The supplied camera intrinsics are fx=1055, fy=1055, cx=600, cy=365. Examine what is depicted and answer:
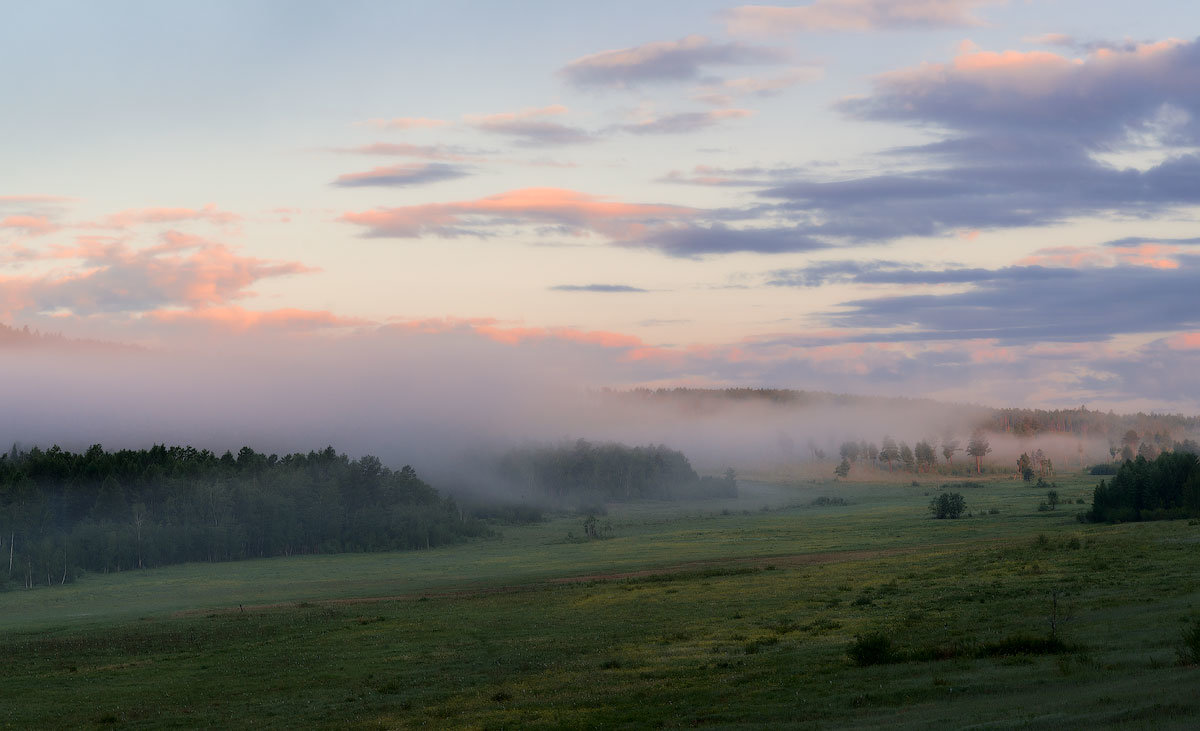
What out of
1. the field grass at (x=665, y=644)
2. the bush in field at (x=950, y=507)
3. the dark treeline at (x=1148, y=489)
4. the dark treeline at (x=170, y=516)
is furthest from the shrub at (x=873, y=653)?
the bush in field at (x=950, y=507)

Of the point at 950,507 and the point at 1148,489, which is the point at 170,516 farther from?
the point at 1148,489

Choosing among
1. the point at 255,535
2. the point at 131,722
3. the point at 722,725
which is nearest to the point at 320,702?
the point at 131,722

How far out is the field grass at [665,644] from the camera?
1228 inches

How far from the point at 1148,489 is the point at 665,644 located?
106342mm

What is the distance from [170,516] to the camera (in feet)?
553

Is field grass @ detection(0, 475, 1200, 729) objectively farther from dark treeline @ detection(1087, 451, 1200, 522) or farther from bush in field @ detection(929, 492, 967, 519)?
bush in field @ detection(929, 492, 967, 519)

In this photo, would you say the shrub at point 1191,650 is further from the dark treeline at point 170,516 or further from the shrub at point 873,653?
the dark treeline at point 170,516

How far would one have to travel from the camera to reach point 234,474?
190 meters

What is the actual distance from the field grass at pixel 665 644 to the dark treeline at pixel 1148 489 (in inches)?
850

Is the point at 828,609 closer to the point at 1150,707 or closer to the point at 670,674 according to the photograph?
the point at 670,674

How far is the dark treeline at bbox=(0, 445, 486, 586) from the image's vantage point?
14700 centimetres

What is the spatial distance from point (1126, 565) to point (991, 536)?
54653 millimetres

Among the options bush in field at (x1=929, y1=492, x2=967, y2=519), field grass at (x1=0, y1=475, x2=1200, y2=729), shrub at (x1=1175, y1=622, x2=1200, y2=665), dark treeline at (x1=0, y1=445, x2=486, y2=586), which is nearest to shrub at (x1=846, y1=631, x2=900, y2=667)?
field grass at (x1=0, y1=475, x2=1200, y2=729)

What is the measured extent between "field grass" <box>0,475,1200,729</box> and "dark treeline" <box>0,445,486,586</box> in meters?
34.2
